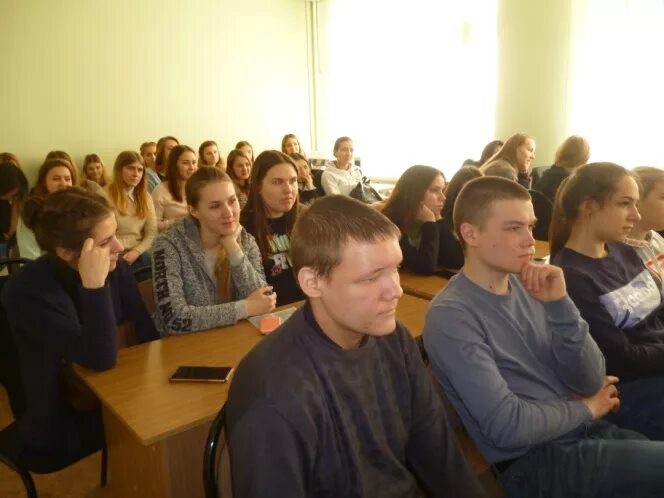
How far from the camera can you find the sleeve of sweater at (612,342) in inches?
66.9

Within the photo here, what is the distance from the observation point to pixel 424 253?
270cm

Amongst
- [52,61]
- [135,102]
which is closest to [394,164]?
[135,102]

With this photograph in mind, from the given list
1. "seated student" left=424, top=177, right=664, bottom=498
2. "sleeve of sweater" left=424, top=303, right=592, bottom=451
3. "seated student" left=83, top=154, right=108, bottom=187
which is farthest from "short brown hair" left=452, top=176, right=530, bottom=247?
"seated student" left=83, top=154, right=108, bottom=187

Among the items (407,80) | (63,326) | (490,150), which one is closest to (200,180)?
(63,326)

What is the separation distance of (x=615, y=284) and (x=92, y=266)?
176 centimetres

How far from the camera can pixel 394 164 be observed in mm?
7121

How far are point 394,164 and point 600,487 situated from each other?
6.09 meters

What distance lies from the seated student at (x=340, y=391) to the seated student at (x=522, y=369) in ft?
0.58

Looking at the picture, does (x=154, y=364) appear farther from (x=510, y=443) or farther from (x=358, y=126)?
(x=358, y=126)

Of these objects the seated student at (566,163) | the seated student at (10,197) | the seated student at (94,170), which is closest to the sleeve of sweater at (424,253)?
the seated student at (566,163)

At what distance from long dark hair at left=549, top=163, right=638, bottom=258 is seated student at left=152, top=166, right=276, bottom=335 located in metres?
1.12

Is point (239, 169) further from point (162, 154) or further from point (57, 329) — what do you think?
point (57, 329)

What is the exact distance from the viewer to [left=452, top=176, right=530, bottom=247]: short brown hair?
60.1 inches

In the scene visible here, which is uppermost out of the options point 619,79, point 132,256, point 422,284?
point 619,79
